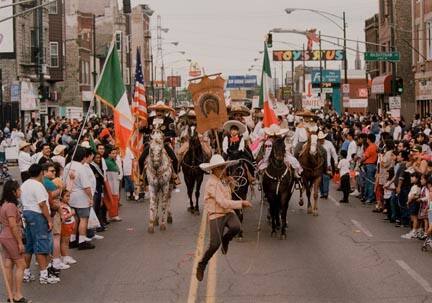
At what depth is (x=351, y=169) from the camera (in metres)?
24.5

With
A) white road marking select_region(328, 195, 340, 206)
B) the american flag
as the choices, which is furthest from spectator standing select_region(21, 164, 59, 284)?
white road marking select_region(328, 195, 340, 206)

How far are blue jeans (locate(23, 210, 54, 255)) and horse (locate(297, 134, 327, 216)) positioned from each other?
9.20m

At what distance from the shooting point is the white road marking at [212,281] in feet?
38.0

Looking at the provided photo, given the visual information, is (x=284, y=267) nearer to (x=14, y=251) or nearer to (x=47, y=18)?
(x=14, y=251)

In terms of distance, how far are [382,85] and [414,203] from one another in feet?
139

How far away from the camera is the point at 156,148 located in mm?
18000

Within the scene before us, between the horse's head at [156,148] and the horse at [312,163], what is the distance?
413cm

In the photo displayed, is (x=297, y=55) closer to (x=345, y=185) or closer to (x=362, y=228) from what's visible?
(x=345, y=185)

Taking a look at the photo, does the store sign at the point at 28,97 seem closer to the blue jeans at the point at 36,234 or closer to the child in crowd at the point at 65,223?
the child in crowd at the point at 65,223

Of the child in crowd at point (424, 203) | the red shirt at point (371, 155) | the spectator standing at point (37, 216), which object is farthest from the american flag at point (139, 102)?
the spectator standing at point (37, 216)

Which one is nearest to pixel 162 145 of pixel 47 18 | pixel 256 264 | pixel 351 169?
pixel 256 264

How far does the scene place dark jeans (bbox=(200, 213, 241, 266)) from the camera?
11.6 m

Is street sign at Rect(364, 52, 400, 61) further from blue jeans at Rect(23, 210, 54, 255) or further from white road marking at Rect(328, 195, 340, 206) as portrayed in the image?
blue jeans at Rect(23, 210, 54, 255)

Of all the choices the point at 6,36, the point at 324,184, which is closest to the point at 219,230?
the point at 324,184
